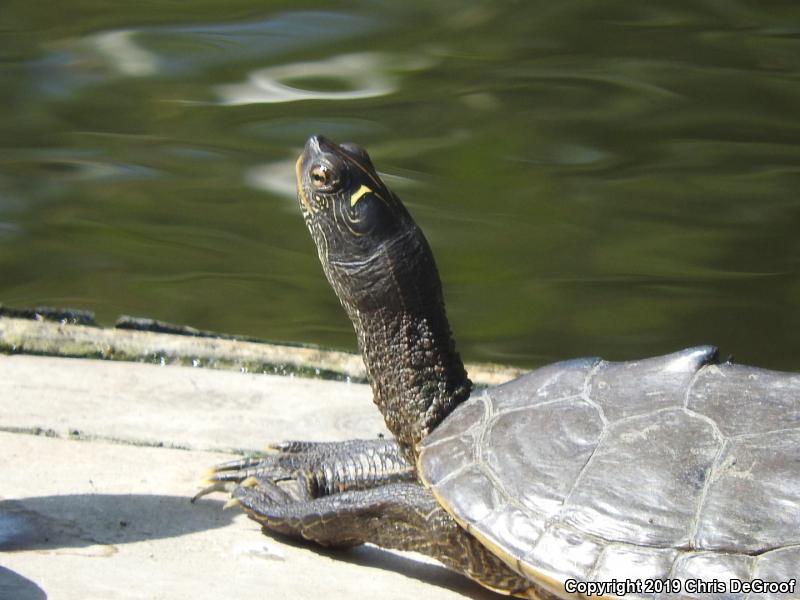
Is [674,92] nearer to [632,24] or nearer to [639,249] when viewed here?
[632,24]

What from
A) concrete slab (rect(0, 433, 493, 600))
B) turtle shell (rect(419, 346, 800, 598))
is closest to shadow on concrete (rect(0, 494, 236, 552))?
concrete slab (rect(0, 433, 493, 600))

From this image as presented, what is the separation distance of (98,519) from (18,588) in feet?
2.08

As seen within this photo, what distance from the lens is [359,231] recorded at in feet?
13.2

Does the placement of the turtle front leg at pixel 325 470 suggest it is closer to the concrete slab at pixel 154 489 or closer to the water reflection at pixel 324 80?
the concrete slab at pixel 154 489

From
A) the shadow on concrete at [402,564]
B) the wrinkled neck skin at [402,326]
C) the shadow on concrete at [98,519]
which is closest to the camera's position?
the shadow on concrete at [98,519]

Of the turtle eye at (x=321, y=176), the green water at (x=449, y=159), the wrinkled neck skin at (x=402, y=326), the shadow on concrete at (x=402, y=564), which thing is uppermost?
the turtle eye at (x=321, y=176)

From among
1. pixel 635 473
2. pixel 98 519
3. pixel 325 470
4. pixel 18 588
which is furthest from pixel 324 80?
pixel 18 588

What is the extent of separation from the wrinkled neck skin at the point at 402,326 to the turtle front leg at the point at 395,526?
0.92 feet

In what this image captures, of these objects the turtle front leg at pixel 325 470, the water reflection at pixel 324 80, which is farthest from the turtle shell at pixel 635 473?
the water reflection at pixel 324 80

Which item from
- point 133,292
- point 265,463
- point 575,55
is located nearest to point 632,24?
point 575,55

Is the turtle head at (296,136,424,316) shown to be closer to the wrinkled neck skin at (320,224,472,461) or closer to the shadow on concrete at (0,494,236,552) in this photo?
the wrinkled neck skin at (320,224,472,461)

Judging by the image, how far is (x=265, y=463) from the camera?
420cm

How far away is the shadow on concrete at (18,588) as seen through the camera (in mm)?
2982

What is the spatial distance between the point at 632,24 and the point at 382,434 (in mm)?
7382
